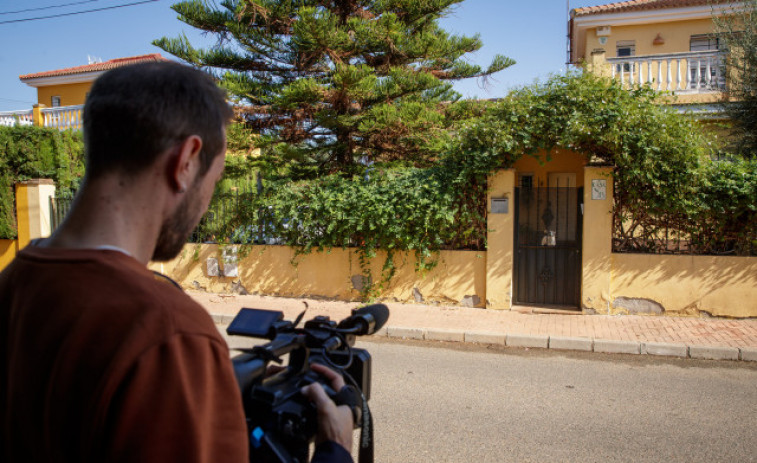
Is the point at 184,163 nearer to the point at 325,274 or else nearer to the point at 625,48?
the point at 325,274

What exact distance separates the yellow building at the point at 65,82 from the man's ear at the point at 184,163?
97.3 ft

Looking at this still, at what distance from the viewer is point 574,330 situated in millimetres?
7504

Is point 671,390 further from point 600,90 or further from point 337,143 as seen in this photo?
point 337,143

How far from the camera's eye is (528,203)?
29.0ft

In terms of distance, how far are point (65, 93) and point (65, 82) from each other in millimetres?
1237

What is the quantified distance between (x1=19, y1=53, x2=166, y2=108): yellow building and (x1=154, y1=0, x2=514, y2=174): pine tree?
17.6 meters

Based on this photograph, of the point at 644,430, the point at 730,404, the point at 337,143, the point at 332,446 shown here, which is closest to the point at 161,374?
the point at 332,446

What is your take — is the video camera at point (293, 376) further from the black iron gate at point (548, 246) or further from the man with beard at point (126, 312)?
the black iron gate at point (548, 246)

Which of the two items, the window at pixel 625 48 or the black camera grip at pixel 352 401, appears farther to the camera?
the window at pixel 625 48

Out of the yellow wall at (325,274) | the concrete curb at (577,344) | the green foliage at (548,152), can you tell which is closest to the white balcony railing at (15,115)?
the yellow wall at (325,274)

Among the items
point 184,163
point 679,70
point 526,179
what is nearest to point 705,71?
point 679,70

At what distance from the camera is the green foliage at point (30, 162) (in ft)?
39.1

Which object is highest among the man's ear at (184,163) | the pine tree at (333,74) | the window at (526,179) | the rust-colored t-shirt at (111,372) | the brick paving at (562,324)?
the pine tree at (333,74)

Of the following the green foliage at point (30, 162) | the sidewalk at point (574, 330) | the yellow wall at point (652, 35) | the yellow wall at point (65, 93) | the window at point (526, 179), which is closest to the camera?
the sidewalk at point (574, 330)
